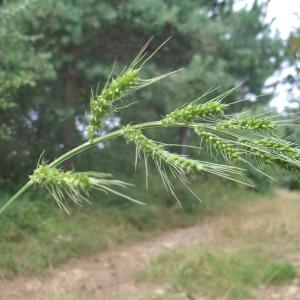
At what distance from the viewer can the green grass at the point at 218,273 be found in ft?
20.7

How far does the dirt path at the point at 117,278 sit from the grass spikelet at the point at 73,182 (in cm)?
417

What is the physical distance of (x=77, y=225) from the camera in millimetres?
9352

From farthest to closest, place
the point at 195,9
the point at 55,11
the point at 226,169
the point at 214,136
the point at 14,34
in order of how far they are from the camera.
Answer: the point at 195,9 → the point at 55,11 → the point at 14,34 → the point at 214,136 → the point at 226,169

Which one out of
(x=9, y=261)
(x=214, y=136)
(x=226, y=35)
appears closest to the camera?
(x=214, y=136)

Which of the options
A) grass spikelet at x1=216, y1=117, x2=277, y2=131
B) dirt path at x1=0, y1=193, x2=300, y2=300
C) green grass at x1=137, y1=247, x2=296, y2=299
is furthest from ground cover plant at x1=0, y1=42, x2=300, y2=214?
green grass at x1=137, y1=247, x2=296, y2=299

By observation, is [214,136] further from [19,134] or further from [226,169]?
[19,134]

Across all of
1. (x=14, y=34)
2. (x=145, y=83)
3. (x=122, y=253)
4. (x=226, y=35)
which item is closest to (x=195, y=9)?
(x=226, y=35)

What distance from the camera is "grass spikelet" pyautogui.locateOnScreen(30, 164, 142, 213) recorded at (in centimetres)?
167

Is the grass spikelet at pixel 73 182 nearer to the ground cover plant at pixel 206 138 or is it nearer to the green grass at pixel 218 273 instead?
the ground cover plant at pixel 206 138

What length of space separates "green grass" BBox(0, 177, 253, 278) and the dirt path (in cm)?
24

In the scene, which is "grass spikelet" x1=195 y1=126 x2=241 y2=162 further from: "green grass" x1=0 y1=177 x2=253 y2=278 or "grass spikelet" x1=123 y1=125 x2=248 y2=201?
"green grass" x1=0 y1=177 x2=253 y2=278

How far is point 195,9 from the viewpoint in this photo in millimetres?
10383

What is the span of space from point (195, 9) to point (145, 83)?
8.60 meters

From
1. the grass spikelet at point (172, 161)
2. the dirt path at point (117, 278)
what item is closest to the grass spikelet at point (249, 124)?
the grass spikelet at point (172, 161)
